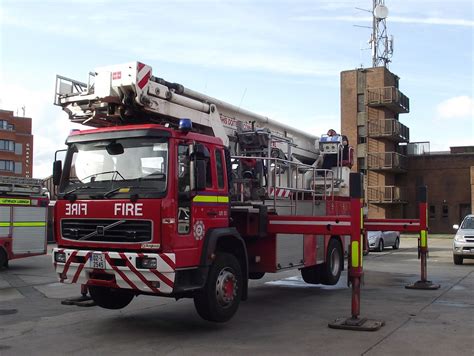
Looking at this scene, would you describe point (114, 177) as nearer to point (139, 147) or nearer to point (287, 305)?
point (139, 147)

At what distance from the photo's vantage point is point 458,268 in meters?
17.3

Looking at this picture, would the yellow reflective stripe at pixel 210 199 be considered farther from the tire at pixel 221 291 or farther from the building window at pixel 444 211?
the building window at pixel 444 211

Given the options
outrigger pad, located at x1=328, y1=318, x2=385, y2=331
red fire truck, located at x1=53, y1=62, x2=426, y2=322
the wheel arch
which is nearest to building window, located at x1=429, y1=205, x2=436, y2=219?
red fire truck, located at x1=53, y1=62, x2=426, y2=322

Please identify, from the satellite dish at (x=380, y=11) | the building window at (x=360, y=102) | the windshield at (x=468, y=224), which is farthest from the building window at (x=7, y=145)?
the windshield at (x=468, y=224)

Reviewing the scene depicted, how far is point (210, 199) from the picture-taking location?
8.02m

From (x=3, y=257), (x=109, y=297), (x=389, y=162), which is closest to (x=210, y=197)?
(x=109, y=297)

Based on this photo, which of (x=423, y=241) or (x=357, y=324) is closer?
(x=357, y=324)

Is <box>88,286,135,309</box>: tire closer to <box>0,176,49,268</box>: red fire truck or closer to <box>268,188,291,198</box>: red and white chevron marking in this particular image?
<box>268,188,291,198</box>: red and white chevron marking

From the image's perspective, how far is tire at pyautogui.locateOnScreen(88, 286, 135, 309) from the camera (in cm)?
891

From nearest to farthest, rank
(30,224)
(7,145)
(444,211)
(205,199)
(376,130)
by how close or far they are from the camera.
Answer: (205,199) < (30,224) < (376,130) < (444,211) < (7,145)

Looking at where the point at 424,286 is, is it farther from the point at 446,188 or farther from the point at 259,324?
the point at 446,188

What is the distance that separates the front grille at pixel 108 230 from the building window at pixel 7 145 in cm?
8127

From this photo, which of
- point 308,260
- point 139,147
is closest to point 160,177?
point 139,147

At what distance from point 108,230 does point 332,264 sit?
22.8 feet
